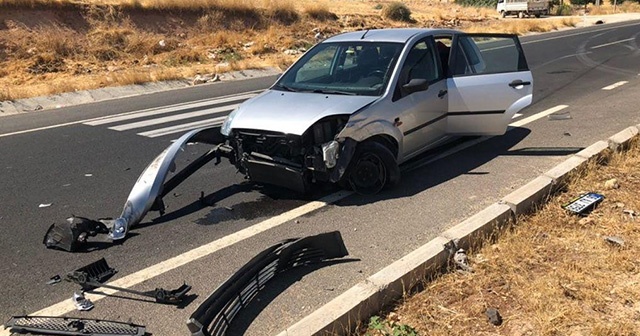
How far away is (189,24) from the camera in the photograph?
998 inches

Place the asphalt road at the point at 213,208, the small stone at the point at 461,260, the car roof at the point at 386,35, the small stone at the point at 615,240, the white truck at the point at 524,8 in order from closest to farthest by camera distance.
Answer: the asphalt road at the point at 213,208 < the small stone at the point at 461,260 < the small stone at the point at 615,240 < the car roof at the point at 386,35 < the white truck at the point at 524,8

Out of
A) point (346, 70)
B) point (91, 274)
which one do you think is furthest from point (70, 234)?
point (346, 70)

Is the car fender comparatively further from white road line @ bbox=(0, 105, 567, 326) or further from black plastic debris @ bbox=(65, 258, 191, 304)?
black plastic debris @ bbox=(65, 258, 191, 304)

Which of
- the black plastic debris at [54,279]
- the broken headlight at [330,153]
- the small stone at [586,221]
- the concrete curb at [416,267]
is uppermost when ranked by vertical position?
the broken headlight at [330,153]

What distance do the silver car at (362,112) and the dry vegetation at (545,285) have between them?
65.9 inches

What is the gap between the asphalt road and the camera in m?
3.86

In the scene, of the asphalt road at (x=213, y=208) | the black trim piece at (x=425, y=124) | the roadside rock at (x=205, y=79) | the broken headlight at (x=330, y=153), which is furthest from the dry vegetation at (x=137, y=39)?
the broken headlight at (x=330, y=153)

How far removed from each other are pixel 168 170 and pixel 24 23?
18835mm

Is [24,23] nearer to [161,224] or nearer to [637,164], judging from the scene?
[161,224]

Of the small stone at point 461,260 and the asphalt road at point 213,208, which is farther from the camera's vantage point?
the small stone at point 461,260

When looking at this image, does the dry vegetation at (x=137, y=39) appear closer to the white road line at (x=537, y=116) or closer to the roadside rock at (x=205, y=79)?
the roadside rock at (x=205, y=79)

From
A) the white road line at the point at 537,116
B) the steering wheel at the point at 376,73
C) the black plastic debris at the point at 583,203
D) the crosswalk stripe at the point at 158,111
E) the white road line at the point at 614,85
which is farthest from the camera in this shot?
the white road line at the point at 614,85

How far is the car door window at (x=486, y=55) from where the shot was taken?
683cm

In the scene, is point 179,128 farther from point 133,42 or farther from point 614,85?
point 133,42
